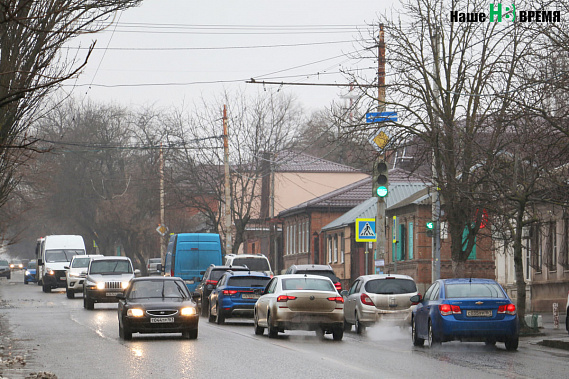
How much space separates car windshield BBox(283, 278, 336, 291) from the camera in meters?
23.8

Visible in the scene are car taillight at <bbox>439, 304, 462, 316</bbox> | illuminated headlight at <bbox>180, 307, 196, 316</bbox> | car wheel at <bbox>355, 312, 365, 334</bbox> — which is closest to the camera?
car taillight at <bbox>439, 304, 462, 316</bbox>

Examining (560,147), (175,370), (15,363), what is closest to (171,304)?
(15,363)

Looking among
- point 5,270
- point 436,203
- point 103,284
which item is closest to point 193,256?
point 103,284

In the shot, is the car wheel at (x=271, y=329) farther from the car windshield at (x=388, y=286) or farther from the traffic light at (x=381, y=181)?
the traffic light at (x=381, y=181)

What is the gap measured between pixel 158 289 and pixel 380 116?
10371 millimetres

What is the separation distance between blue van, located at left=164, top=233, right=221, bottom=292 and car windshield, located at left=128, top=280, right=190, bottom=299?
1759 cm

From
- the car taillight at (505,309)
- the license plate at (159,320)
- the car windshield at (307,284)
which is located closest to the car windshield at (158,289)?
the license plate at (159,320)

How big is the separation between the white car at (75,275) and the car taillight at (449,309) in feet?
92.5

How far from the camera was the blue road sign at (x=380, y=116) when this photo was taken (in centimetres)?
3116

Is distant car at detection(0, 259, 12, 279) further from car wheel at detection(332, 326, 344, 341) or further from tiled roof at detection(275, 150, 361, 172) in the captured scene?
car wheel at detection(332, 326, 344, 341)

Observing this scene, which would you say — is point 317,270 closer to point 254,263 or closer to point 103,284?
point 254,263

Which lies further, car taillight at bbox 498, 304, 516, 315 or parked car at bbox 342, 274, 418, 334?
parked car at bbox 342, 274, 418, 334

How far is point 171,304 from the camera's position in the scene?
22719 millimetres

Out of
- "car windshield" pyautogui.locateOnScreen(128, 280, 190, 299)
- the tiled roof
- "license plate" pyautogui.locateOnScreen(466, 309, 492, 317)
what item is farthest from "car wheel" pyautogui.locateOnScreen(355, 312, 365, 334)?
the tiled roof
